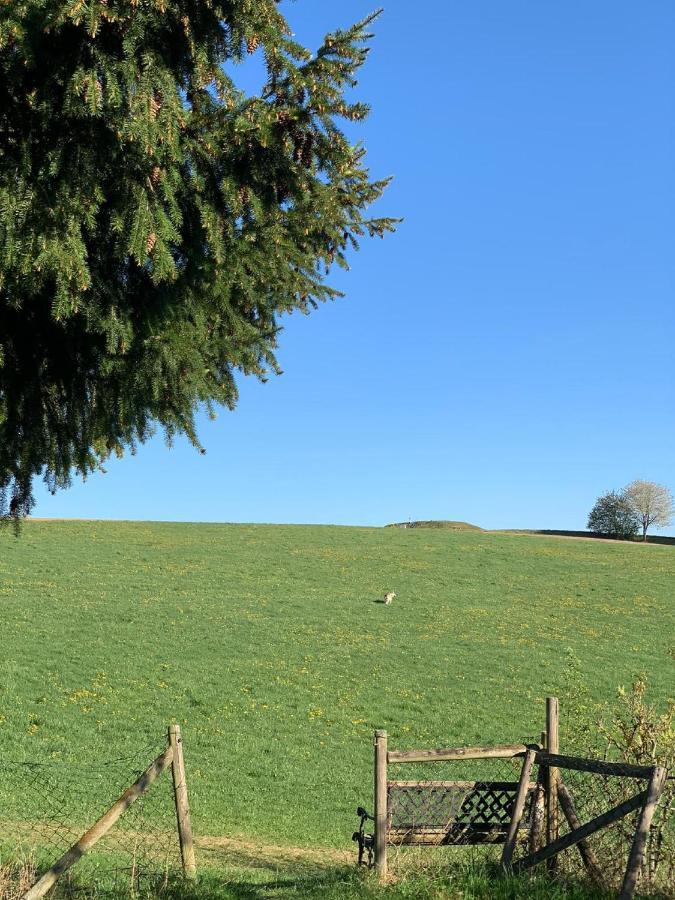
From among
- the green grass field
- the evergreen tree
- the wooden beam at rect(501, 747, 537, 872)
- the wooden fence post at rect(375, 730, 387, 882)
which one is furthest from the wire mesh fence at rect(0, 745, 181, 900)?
the evergreen tree

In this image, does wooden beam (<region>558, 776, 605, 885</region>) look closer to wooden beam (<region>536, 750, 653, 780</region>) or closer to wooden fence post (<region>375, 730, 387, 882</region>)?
wooden beam (<region>536, 750, 653, 780</region>)

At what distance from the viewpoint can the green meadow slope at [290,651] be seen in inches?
621

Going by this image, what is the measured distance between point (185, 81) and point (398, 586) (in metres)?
30.7

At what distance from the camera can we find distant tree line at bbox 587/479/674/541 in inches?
2938

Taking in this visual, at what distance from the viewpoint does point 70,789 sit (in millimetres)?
13180

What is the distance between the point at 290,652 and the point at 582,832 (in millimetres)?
17817

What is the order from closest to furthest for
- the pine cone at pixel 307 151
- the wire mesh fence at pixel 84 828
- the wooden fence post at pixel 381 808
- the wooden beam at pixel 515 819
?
the pine cone at pixel 307 151, the wire mesh fence at pixel 84 828, the wooden beam at pixel 515 819, the wooden fence post at pixel 381 808

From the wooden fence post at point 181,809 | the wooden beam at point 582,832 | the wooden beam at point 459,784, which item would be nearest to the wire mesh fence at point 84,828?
the wooden fence post at point 181,809

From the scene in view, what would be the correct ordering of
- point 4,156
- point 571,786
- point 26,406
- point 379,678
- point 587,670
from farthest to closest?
1. point 587,670
2. point 379,678
3. point 571,786
4. point 26,406
5. point 4,156

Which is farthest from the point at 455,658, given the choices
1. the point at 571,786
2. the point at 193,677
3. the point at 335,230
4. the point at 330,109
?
the point at 330,109

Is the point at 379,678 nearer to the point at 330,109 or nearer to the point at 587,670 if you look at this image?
the point at 587,670

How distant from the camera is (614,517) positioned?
75.6 meters

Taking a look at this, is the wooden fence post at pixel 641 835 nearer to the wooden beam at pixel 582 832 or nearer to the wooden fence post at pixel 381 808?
the wooden beam at pixel 582 832

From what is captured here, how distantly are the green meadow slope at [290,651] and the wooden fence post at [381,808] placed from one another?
3.89 metres
